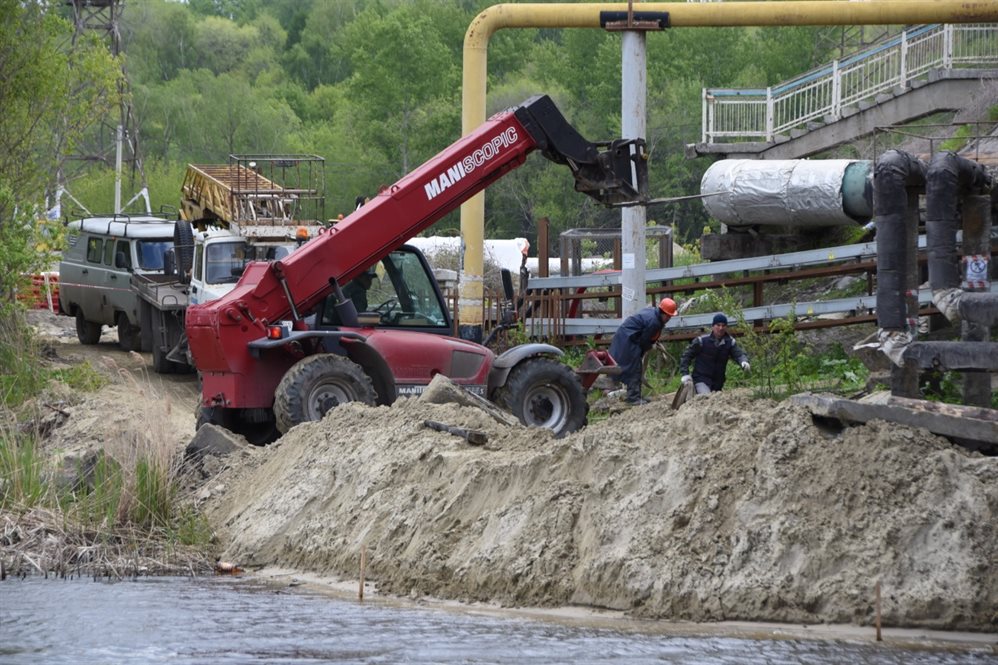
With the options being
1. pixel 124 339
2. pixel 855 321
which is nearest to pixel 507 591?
pixel 855 321

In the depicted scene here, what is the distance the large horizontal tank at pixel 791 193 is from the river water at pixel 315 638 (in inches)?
502

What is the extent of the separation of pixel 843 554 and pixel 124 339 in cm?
1820

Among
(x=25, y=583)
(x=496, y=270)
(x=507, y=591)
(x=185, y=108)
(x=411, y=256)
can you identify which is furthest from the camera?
(x=185, y=108)

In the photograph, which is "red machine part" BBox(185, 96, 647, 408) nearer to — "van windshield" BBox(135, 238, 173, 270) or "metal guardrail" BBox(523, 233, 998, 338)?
"metal guardrail" BBox(523, 233, 998, 338)

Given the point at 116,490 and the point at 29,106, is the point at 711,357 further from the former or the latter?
the point at 29,106

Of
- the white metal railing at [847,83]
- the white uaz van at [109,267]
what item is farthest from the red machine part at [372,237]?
the white metal railing at [847,83]

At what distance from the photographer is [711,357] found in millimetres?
16688

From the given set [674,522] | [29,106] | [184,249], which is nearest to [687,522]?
[674,522]

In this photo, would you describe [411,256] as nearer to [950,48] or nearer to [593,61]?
[950,48]

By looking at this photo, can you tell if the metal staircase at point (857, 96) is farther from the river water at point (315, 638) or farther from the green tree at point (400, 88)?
the green tree at point (400, 88)

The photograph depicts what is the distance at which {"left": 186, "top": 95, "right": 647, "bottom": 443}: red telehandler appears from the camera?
50.2 ft

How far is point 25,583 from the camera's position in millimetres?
11789

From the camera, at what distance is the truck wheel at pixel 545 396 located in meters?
16.2

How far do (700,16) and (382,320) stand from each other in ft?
25.7
